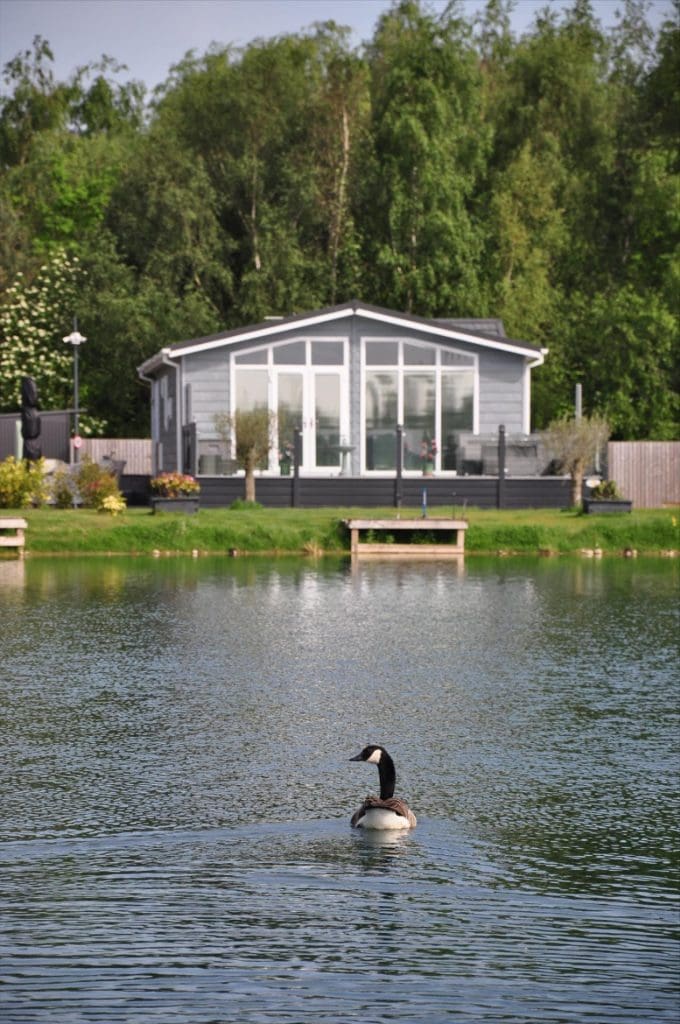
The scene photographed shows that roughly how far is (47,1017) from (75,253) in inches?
2322

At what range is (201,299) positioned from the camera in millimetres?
61375

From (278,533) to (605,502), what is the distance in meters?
7.95

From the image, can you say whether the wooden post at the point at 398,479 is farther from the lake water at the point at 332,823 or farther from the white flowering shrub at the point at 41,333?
the white flowering shrub at the point at 41,333

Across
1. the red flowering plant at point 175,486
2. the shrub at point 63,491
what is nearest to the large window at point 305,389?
the shrub at point 63,491

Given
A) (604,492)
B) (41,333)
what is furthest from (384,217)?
(604,492)

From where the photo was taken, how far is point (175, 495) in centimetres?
3928

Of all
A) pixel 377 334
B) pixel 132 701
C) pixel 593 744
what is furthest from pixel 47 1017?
pixel 377 334

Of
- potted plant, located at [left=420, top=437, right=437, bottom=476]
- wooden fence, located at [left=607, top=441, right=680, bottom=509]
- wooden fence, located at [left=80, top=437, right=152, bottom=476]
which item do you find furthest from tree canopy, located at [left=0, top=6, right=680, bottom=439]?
potted plant, located at [left=420, top=437, right=437, bottom=476]

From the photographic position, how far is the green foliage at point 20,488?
39.9m

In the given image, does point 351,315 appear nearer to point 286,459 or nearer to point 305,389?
point 305,389

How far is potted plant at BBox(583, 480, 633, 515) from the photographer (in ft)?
129

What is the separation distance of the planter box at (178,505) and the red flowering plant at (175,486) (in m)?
0.24

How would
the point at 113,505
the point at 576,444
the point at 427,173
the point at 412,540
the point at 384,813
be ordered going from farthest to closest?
1. the point at 427,173
2. the point at 576,444
3. the point at 113,505
4. the point at 412,540
5. the point at 384,813

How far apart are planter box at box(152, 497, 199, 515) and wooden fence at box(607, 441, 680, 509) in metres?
13.6
